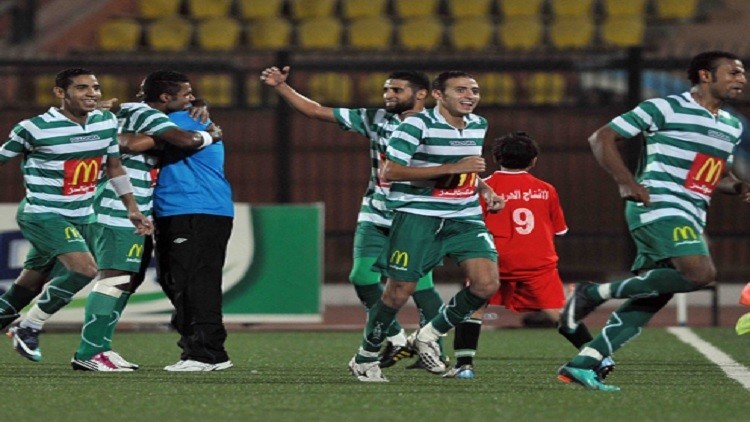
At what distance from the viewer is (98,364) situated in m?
10.1

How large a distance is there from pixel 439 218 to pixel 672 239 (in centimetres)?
135

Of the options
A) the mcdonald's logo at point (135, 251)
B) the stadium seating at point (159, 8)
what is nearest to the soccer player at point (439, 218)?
the mcdonald's logo at point (135, 251)

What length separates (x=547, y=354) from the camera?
11.8 metres

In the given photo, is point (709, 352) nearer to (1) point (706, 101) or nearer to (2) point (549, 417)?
(1) point (706, 101)

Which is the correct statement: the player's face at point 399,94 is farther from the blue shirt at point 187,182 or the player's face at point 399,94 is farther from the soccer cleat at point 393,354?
the soccer cleat at point 393,354

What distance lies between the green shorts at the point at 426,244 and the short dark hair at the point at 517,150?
1.13 metres

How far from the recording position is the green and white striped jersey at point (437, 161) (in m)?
9.12

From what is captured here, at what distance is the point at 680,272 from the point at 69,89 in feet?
12.9

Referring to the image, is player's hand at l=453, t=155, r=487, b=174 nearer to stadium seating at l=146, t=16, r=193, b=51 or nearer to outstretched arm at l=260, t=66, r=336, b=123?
outstretched arm at l=260, t=66, r=336, b=123

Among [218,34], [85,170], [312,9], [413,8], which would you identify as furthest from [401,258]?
[312,9]

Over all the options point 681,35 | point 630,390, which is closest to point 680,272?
point 630,390

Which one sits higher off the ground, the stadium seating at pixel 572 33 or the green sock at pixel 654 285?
the green sock at pixel 654 285

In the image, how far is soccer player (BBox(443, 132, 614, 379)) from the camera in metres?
10.4

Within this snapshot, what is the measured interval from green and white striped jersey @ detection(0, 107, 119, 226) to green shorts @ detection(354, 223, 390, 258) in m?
1.61
